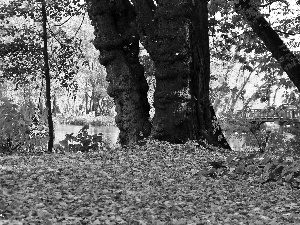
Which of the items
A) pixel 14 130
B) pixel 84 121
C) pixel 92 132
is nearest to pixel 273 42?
pixel 14 130

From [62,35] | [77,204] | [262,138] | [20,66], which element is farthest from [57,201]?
[62,35]

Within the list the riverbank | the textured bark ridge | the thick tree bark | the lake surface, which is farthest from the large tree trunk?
the riverbank

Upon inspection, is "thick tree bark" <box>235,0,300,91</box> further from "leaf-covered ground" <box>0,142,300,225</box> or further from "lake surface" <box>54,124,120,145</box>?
"lake surface" <box>54,124,120,145</box>

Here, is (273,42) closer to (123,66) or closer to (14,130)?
(123,66)

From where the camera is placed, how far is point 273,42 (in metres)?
9.86

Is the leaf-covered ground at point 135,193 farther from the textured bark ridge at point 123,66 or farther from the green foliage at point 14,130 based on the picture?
the green foliage at point 14,130

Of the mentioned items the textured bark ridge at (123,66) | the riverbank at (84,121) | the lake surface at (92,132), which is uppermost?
the textured bark ridge at (123,66)

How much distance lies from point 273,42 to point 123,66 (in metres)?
3.53

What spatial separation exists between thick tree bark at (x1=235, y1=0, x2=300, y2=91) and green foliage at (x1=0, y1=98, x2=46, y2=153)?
194 inches

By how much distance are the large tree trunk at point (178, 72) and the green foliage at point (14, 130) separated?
3029 mm

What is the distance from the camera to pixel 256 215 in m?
4.29

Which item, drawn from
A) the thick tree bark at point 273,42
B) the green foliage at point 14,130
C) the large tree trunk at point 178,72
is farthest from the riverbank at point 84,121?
the large tree trunk at point 178,72

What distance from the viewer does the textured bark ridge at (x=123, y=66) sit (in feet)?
26.8

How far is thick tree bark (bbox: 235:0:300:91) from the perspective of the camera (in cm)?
967
